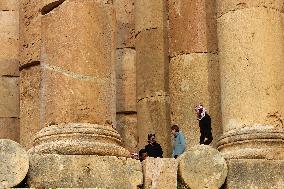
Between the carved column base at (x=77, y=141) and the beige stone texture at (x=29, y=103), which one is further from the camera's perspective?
the beige stone texture at (x=29, y=103)

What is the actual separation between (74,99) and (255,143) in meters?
2.61

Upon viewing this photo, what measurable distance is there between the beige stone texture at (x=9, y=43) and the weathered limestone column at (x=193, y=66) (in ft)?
9.63

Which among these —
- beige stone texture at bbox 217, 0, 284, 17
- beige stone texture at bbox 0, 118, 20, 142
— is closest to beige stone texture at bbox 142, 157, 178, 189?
beige stone texture at bbox 217, 0, 284, 17

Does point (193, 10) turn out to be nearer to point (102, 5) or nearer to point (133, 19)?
point (133, 19)

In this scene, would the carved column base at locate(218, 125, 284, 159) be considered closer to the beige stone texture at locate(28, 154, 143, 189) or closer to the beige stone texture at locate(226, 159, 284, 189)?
the beige stone texture at locate(226, 159, 284, 189)

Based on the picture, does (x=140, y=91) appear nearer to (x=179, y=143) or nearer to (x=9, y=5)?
(x=179, y=143)

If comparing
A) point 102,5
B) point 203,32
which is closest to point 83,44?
point 102,5

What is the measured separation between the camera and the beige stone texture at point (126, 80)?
11766mm

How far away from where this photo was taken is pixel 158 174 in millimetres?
8070

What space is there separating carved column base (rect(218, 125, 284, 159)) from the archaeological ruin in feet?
0.05

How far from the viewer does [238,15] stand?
393 inches

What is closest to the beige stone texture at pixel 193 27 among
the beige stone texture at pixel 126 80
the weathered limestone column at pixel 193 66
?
the weathered limestone column at pixel 193 66

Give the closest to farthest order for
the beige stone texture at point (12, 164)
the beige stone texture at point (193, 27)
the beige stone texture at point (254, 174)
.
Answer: the beige stone texture at point (12, 164)
the beige stone texture at point (254, 174)
the beige stone texture at point (193, 27)

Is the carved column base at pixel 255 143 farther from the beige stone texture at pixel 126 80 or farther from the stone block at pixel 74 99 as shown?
the beige stone texture at pixel 126 80
